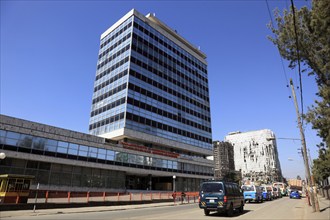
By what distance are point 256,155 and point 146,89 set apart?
121443 mm

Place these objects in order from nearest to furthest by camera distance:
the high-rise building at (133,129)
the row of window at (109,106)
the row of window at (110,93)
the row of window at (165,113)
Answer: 1. the high-rise building at (133,129)
2. the row of window at (109,106)
3. the row of window at (165,113)
4. the row of window at (110,93)

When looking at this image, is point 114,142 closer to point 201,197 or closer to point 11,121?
point 11,121

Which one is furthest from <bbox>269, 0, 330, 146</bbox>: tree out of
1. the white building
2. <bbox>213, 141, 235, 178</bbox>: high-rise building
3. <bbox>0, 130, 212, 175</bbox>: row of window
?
the white building

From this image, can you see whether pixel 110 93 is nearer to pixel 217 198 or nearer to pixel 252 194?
pixel 252 194

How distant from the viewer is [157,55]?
6569 centimetres

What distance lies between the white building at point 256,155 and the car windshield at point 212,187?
471ft

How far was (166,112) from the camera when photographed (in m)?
63.0

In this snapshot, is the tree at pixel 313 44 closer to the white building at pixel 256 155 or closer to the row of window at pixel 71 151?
the row of window at pixel 71 151

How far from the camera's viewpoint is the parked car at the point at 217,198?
51.3 feet

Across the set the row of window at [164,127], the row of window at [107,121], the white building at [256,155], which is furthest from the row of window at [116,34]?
the white building at [256,155]

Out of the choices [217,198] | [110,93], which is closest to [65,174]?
[110,93]

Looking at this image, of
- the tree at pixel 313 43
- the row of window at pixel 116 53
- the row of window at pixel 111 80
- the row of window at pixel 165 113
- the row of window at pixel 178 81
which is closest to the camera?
the tree at pixel 313 43

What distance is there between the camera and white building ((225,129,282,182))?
498 ft

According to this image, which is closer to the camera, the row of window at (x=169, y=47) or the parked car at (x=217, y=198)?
the parked car at (x=217, y=198)
